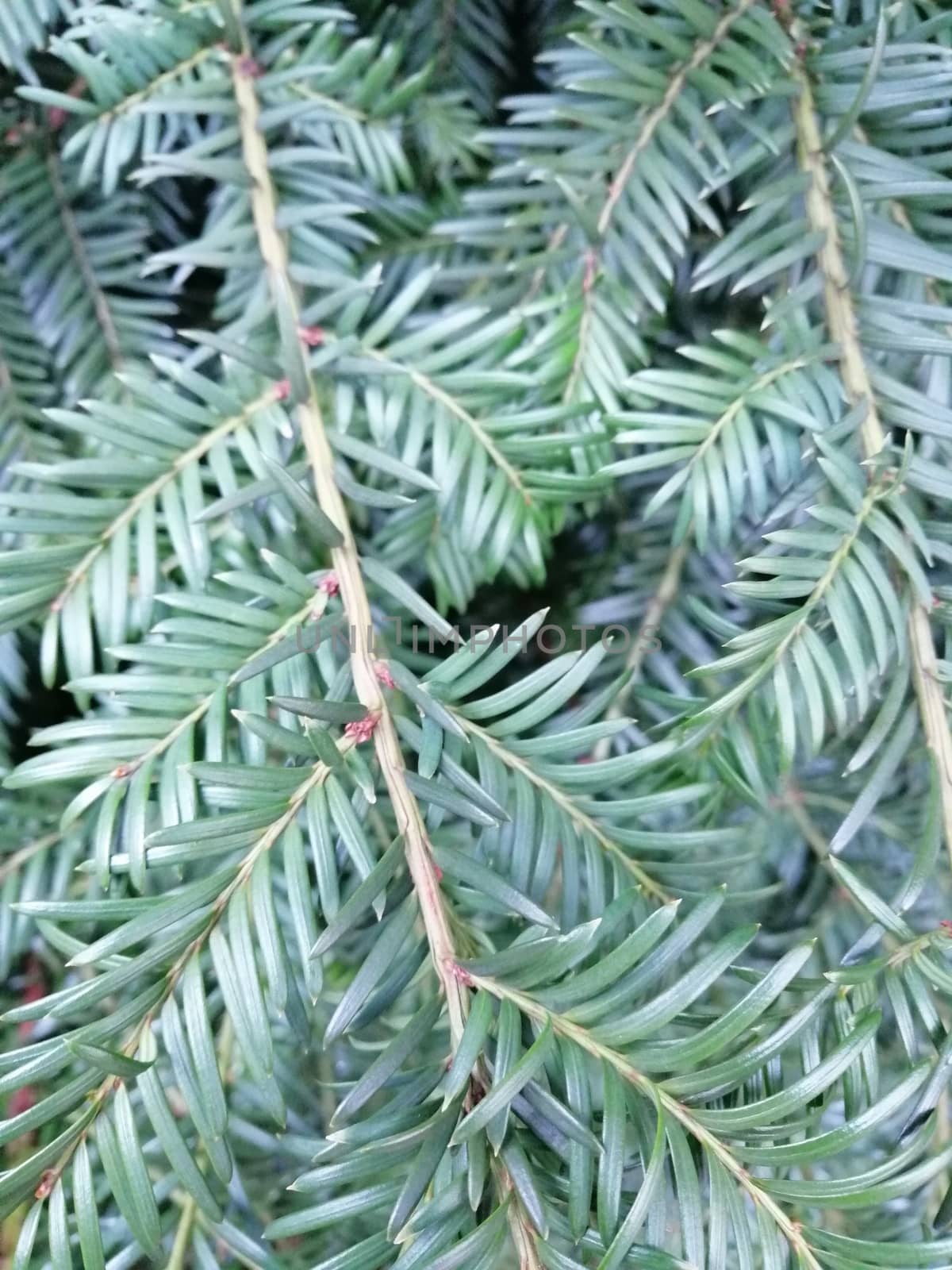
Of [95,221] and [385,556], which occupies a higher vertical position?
[95,221]

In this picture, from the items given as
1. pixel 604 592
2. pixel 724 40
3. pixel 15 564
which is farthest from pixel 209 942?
pixel 724 40

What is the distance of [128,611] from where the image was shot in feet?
1.34

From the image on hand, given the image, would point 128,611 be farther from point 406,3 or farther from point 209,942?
point 406,3

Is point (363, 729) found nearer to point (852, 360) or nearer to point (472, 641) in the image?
point (472, 641)

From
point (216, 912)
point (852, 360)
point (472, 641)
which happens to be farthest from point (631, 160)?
point (216, 912)

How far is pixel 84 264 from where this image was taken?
20.7 inches

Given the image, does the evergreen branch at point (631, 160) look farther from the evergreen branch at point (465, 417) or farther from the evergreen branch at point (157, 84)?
the evergreen branch at point (157, 84)

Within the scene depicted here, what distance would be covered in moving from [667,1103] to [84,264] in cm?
50

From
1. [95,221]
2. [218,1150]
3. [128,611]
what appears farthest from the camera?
[95,221]

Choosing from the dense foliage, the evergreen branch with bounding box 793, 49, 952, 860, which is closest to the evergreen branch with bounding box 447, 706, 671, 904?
the dense foliage

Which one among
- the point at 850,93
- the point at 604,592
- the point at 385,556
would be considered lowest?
the point at 604,592

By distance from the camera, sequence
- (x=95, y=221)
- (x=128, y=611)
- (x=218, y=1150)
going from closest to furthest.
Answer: (x=218, y=1150) → (x=128, y=611) → (x=95, y=221)

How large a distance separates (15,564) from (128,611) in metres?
0.05

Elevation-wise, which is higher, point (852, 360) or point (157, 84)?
point (157, 84)
